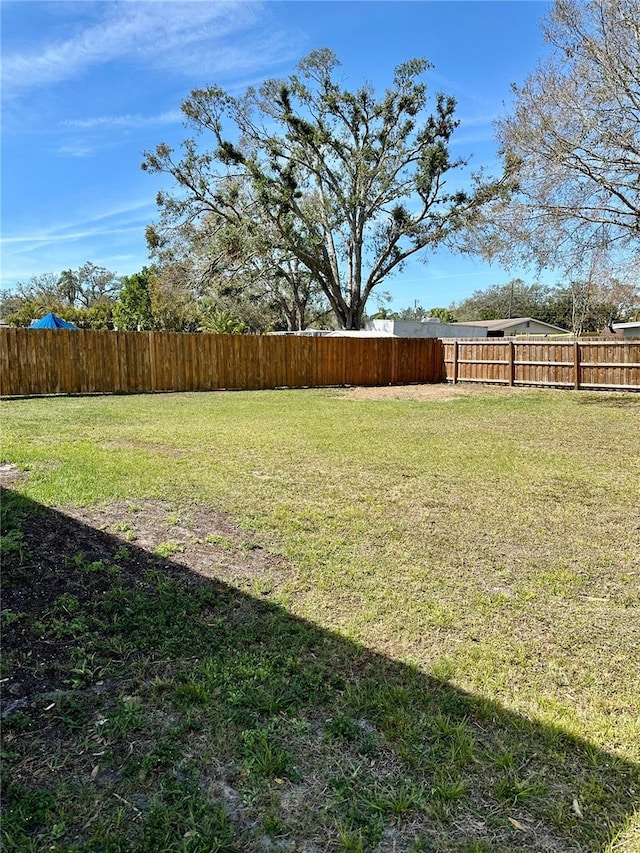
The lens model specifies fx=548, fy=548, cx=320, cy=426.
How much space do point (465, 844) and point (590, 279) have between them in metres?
14.2

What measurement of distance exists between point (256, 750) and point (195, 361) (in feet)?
45.3

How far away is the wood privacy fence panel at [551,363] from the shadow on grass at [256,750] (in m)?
13.6

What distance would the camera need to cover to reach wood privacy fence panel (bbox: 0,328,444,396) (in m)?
12.8

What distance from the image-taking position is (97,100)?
Answer: 764 cm

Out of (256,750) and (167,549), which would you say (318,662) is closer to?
(256,750)

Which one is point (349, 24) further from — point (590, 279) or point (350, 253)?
point (350, 253)

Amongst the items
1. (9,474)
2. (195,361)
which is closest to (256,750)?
(9,474)

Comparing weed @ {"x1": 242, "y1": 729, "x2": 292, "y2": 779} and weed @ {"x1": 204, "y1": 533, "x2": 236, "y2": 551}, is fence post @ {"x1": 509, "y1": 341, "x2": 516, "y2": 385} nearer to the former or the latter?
weed @ {"x1": 204, "y1": 533, "x2": 236, "y2": 551}

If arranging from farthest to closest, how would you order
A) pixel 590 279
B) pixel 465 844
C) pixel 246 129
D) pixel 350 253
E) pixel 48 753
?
pixel 350 253 < pixel 246 129 < pixel 590 279 < pixel 48 753 < pixel 465 844

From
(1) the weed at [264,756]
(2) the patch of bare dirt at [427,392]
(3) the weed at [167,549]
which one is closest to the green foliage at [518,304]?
(2) the patch of bare dirt at [427,392]

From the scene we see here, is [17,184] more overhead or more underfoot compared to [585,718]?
more overhead

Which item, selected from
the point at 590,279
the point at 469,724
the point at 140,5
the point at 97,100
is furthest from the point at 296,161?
the point at 469,724

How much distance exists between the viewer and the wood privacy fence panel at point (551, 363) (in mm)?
13594

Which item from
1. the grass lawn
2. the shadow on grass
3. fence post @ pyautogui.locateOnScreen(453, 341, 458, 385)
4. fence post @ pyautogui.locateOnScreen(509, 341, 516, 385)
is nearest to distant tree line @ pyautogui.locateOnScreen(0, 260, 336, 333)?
fence post @ pyautogui.locateOnScreen(453, 341, 458, 385)
